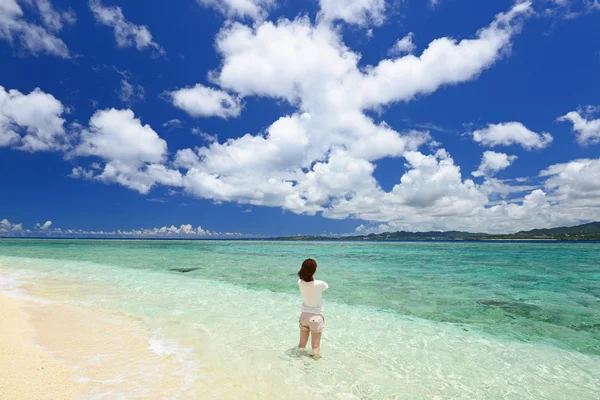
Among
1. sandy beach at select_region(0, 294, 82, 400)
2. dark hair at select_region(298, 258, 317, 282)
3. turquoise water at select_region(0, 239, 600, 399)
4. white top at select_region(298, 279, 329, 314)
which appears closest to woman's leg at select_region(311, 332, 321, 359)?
turquoise water at select_region(0, 239, 600, 399)

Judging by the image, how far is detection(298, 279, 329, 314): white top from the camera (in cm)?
695

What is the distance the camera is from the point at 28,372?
5809mm

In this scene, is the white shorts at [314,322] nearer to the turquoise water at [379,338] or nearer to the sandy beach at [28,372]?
the turquoise water at [379,338]

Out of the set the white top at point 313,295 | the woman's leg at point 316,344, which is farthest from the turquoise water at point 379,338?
the white top at point 313,295

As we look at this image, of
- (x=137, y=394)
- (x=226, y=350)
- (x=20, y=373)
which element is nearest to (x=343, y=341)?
(x=226, y=350)

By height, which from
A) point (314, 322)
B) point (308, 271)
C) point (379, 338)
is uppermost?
point (308, 271)

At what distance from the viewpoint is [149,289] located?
54.8ft

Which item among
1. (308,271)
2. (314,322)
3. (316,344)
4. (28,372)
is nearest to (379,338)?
(316,344)

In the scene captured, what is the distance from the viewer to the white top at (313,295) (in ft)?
22.8

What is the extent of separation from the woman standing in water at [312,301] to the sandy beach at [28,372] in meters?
4.43

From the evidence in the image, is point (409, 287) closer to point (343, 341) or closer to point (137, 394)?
point (343, 341)

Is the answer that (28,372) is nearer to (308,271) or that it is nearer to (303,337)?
(303,337)

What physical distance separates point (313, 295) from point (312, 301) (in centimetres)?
17

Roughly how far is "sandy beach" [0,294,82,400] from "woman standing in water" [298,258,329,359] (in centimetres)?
443
